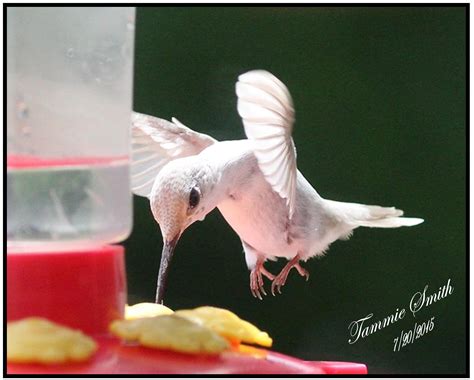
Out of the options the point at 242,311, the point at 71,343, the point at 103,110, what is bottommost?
the point at 242,311

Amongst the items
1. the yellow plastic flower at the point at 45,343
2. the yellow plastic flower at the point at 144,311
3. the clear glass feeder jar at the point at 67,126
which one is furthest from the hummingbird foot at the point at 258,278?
the yellow plastic flower at the point at 45,343

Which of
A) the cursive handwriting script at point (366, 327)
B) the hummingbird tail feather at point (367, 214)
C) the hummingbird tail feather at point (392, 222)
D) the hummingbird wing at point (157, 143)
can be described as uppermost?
the hummingbird wing at point (157, 143)

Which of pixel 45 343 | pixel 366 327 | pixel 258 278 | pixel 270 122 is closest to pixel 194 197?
pixel 270 122

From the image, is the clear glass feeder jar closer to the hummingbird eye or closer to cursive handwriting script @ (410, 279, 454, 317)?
the hummingbird eye

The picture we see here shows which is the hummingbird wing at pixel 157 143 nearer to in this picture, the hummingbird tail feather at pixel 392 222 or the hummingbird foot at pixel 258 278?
the hummingbird foot at pixel 258 278

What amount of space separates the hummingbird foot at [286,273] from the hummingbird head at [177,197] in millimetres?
334

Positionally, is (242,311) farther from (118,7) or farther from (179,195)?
(118,7)

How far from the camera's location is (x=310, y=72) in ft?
5.69

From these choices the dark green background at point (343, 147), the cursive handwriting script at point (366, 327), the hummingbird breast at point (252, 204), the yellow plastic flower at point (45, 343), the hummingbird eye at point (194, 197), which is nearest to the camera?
the yellow plastic flower at point (45, 343)

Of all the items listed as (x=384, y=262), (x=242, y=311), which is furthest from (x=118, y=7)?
(x=384, y=262)

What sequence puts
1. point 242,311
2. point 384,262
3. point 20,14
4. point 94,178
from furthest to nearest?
point 384,262 → point 242,311 → point 20,14 → point 94,178

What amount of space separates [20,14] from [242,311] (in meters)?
0.85

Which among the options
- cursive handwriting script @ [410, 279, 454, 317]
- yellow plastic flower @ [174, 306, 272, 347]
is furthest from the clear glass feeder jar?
cursive handwriting script @ [410, 279, 454, 317]

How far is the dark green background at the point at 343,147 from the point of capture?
163 cm
